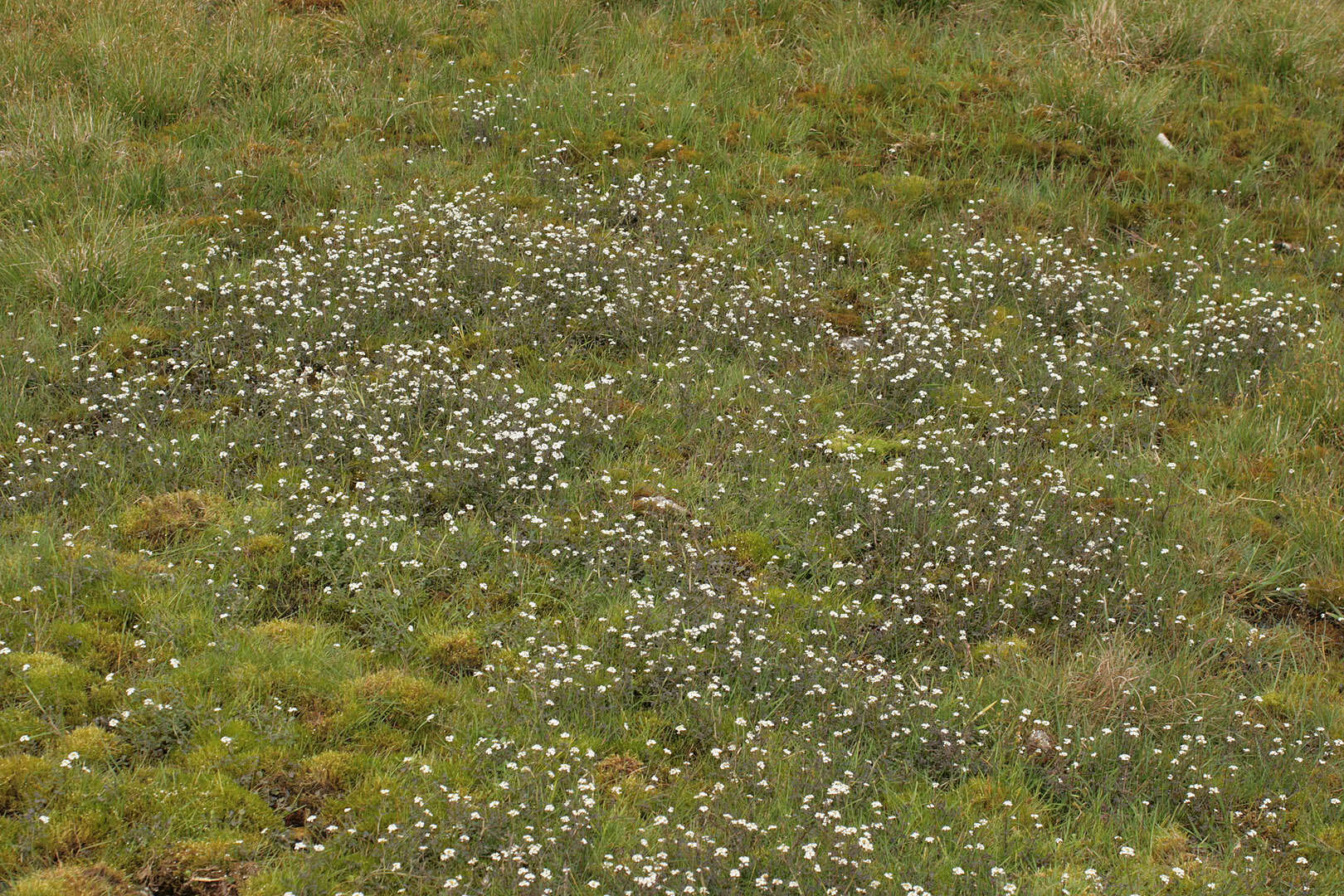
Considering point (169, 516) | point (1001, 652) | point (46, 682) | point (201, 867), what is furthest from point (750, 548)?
point (46, 682)

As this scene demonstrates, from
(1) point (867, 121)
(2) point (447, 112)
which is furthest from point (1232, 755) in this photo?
(2) point (447, 112)

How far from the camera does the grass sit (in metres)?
5.17

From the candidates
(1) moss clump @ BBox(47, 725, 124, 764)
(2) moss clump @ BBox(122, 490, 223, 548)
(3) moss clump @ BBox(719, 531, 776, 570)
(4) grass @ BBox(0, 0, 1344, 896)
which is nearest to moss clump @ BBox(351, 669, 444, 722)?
(4) grass @ BBox(0, 0, 1344, 896)

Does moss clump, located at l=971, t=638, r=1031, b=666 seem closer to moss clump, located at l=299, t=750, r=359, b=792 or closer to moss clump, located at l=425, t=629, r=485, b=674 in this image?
moss clump, located at l=425, t=629, r=485, b=674

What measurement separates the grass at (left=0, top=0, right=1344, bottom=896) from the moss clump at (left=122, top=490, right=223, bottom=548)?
0.12 ft

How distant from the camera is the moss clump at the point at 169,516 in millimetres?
6480

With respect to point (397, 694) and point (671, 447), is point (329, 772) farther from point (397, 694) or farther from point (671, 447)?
Answer: point (671, 447)

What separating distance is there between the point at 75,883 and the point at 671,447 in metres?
4.10

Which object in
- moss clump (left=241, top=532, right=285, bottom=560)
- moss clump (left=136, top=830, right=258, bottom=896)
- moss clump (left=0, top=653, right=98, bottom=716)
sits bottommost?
moss clump (left=136, top=830, right=258, bottom=896)

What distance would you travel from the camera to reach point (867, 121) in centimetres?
1097

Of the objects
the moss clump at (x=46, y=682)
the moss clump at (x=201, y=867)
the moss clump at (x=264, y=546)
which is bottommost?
the moss clump at (x=201, y=867)

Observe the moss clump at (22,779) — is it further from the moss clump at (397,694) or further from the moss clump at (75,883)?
the moss clump at (397,694)

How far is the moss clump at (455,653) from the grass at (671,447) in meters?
0.03

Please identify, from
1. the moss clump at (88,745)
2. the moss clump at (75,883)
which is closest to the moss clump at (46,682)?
the moss clump at (88,745)
